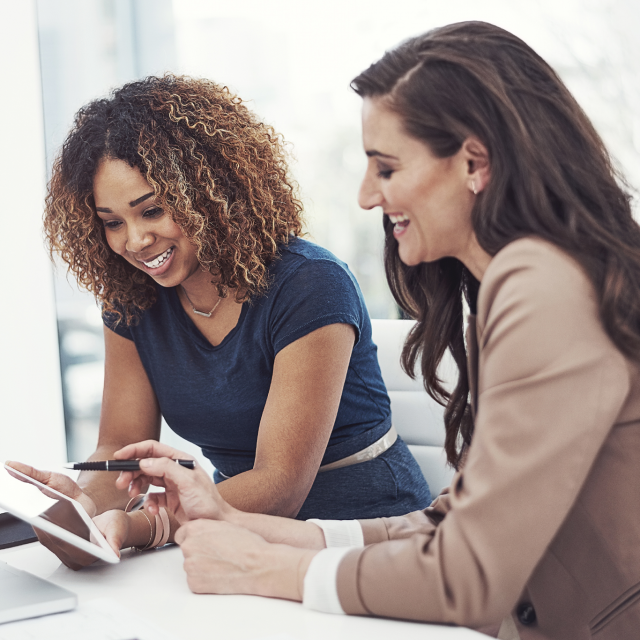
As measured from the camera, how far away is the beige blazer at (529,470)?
693 millimetres

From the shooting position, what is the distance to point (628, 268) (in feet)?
2.47

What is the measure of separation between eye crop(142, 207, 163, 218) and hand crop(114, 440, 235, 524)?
20.4 inches

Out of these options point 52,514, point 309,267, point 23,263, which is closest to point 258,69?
point 23,263

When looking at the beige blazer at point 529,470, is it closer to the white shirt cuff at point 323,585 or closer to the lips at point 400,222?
the white shirt cuff at point 323,585

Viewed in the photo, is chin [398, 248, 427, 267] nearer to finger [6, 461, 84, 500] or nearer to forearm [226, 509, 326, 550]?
forearm [226, 509, 326, 550]

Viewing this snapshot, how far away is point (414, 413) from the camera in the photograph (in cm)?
159

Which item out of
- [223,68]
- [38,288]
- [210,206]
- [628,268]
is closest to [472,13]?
[223,68]

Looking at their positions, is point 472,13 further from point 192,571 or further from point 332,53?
point 192,571

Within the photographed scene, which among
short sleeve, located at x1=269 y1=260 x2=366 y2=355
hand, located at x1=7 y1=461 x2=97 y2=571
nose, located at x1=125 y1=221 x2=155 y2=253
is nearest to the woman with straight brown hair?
hand, located at x1=7 y1=461 x2=97 y2=571

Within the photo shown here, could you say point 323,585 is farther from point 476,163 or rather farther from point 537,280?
point 476,163

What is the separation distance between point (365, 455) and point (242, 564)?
0.62 m

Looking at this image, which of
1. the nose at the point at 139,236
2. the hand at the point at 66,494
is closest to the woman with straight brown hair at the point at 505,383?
the hand at the point at 66,494

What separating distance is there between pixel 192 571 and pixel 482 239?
50 cm

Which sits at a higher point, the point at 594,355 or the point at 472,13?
the point at 472,13
